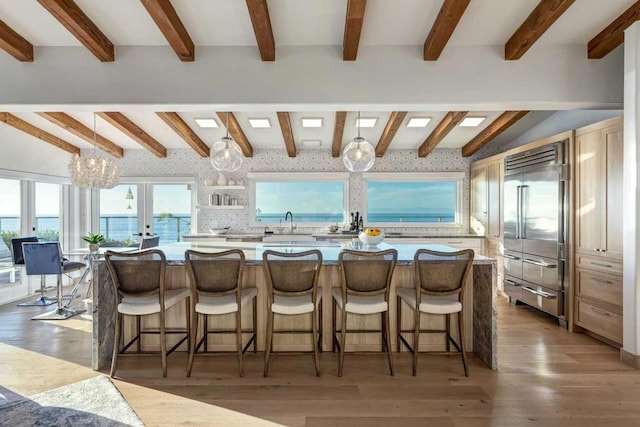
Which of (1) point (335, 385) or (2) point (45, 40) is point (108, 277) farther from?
(2) point (45, 40)

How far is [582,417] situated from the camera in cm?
220

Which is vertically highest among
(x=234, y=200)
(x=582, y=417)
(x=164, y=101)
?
(x=164, y=101)

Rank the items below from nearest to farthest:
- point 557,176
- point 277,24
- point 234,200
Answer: point 277,24, point 557,176, point 234,200

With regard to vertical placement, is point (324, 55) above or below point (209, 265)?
above

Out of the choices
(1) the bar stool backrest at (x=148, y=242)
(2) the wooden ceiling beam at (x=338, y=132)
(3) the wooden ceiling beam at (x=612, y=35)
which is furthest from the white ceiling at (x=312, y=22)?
(1) the bar stool backrest at (x=148, y=242)

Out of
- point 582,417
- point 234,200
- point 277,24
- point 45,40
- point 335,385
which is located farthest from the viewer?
point 234,200

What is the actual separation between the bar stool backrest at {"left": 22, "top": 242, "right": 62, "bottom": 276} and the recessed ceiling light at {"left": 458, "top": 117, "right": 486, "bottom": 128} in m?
5.98

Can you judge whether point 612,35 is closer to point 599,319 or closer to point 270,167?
point 599,319

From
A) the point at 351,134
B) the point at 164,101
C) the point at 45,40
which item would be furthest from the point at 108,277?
the point at 351,134

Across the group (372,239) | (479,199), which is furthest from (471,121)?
(372,239)

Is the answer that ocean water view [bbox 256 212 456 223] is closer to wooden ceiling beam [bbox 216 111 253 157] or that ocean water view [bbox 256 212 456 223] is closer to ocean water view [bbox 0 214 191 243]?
wooden ceiling beam [bbox 216 111 253 157]

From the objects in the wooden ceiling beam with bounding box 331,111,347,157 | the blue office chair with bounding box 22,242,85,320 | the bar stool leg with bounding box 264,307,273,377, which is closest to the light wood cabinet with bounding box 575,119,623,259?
the wooden ceiling beam with bounding box 331,111,347,157

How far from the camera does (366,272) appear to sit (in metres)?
2.68

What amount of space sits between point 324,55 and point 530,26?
6.15 feet
